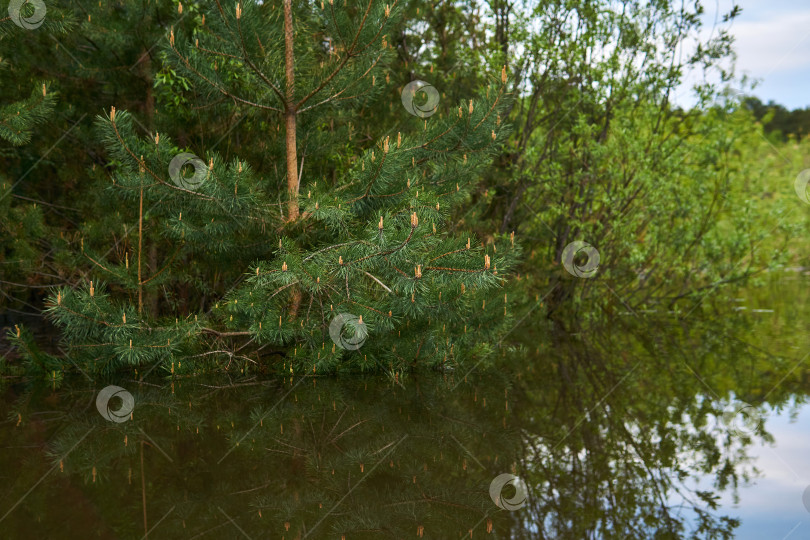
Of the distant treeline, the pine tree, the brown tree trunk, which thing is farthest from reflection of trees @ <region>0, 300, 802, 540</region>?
the distant treeline

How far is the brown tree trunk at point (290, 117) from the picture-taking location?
6.35 metres

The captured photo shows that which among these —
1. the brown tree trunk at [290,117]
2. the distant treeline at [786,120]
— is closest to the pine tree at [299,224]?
the brown tree trunk at [290,117]

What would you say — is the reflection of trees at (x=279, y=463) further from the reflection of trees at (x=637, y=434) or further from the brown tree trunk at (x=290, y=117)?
the brown tree trunk at (x=290, y=117)

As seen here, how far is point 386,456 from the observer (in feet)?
14.8

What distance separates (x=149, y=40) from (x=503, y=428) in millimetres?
5367

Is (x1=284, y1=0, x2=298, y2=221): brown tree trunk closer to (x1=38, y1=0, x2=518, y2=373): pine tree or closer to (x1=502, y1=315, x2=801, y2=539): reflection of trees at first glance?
(x1=38, y1=0, x2=518, y2=373): pine tree

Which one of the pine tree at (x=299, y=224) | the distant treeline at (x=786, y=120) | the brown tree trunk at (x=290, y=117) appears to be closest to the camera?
the pine tree at (x=299, y=224)

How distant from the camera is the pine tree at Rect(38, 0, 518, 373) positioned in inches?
223

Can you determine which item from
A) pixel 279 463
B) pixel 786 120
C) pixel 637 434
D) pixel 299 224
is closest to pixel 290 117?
pixel 299 224

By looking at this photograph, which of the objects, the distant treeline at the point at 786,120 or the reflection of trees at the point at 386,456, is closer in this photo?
the reflection of trees at the point at 386,456

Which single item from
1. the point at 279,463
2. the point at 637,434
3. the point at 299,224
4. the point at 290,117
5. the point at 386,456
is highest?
the point at 290,117

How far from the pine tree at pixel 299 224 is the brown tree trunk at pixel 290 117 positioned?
0.01 metres

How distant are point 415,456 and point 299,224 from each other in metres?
2.66

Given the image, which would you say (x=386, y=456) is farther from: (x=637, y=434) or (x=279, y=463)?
(x=637, y=434)
